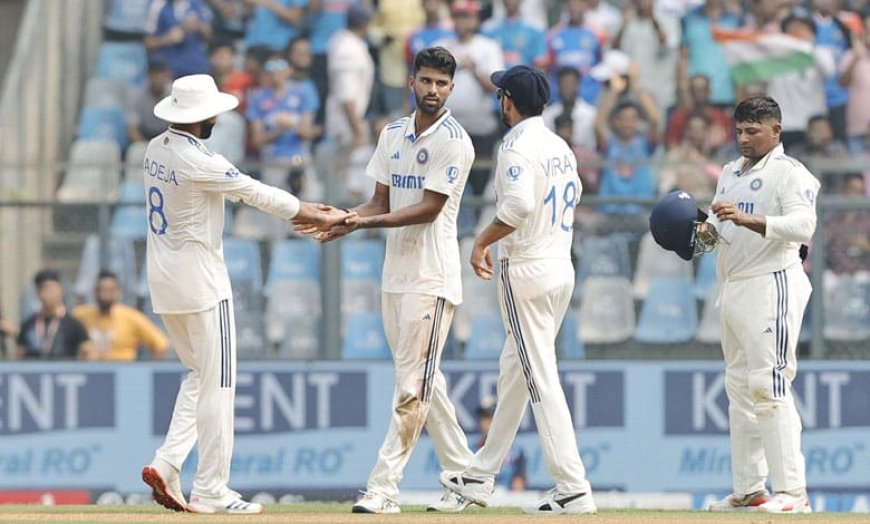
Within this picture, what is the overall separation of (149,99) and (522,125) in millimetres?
8541

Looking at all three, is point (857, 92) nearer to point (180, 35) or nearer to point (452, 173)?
point (180, 35)

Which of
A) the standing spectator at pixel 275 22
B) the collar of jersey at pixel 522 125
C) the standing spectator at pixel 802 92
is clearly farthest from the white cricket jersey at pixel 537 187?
the standing spectator at pixel 275 22

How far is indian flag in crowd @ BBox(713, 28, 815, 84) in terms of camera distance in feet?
58.6

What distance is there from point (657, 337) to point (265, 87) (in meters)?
4.83

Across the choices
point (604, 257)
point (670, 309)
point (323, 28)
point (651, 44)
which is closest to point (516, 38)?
point (651, 44)

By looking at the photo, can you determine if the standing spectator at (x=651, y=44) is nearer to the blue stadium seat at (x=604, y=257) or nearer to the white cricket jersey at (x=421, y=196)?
the blue stadium seat at (x=604, y=257)

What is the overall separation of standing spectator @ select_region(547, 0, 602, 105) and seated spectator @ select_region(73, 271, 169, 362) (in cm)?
463

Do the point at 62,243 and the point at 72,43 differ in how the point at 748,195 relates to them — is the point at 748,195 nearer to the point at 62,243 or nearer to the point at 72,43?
the point at 62,243

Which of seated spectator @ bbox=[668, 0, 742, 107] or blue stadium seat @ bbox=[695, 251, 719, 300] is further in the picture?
seated spectator @ bbox=[668, 0, 742, 107]

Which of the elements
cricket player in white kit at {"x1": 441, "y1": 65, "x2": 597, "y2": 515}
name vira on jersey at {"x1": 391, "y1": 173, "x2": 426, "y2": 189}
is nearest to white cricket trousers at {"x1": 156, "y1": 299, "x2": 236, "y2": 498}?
name vira on jersey at {"x1": 391, "y1": 173, "x2": 426, "y2": 189}

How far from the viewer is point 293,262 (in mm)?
15211

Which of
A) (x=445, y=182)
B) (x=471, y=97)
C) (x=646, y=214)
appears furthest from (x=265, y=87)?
(x=445, y=182)

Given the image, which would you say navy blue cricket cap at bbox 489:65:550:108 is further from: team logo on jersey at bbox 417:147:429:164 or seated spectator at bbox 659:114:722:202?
seated spectator at bbox 659:114:722:202

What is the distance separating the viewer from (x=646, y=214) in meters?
15.0
